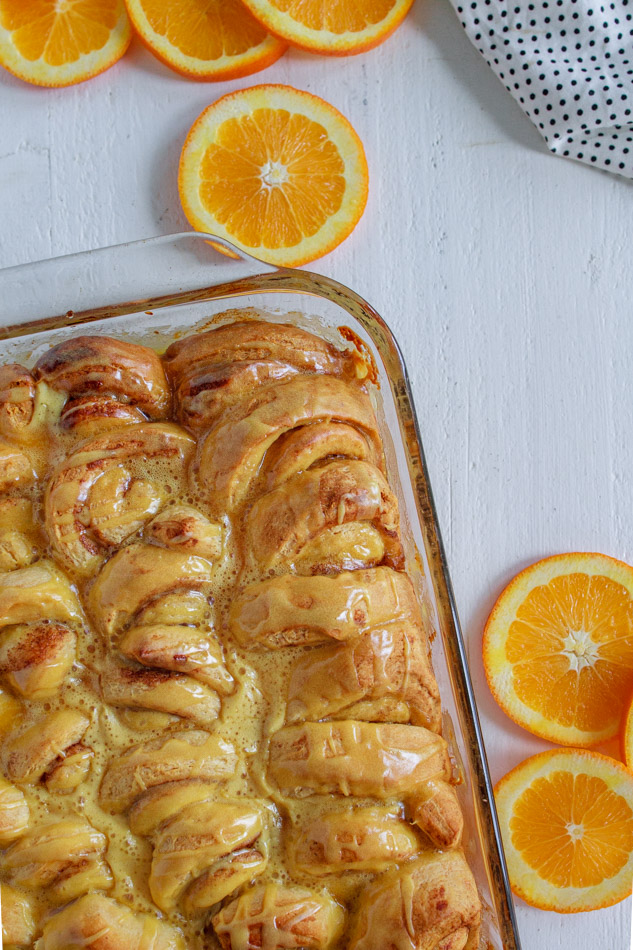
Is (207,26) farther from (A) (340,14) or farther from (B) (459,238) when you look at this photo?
(B) (459,238)

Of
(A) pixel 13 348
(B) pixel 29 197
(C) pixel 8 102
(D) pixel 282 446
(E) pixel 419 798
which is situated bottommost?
(E) pixel 419 798

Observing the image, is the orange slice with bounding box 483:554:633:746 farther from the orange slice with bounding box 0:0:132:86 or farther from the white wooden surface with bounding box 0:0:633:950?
the orange slice with bounding box 0:0:132:86

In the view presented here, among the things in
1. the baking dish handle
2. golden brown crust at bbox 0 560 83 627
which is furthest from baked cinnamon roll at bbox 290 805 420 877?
the baking dish handle

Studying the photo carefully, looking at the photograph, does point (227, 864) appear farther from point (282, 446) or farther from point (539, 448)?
point (539, 448)

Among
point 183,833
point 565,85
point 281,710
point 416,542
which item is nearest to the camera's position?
point 183,833

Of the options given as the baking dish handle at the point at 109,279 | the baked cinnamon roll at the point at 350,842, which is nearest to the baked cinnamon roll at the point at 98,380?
the baking dish handle at the point at 109,279

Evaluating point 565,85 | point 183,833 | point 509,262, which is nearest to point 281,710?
point 183,833

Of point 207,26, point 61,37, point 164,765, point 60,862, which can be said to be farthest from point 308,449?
point 61,37

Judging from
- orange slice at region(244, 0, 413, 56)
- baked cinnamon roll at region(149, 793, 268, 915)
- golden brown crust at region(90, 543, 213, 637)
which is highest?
orange slice at region(244, 0, 413, 56)
